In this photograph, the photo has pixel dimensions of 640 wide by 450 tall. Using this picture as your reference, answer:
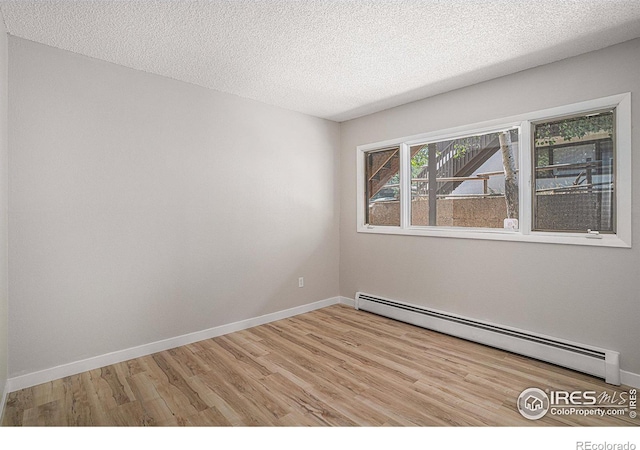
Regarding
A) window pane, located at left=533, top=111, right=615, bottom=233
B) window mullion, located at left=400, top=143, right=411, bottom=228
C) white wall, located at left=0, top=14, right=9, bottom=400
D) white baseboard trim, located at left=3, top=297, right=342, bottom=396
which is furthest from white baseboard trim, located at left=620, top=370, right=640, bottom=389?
white wall, located at left=0, top=14, right=9, bottom=400

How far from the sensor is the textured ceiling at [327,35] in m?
2.07

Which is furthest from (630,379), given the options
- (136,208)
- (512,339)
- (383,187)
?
(136,208)

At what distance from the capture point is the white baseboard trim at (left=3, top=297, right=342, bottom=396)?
2445 mm

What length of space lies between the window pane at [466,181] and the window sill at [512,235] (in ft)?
0.37

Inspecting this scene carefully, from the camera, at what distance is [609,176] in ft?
8.55

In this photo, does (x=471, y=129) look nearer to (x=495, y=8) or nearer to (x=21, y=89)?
(x=495, y=8)

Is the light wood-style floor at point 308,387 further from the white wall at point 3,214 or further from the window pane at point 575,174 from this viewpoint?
the window pane at point 575,174

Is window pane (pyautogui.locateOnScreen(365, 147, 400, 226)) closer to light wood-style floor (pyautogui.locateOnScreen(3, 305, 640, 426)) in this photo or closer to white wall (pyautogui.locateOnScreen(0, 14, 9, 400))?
light wood-style floor (pyautogui.locateOnScreen(3, 305, 640, 426))

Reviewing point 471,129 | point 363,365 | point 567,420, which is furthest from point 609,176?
point 363,365

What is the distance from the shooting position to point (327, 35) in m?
2.40

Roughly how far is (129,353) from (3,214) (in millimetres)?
1423

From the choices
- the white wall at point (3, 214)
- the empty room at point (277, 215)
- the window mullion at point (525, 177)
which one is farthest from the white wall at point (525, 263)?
the white wall at point (3, 214)

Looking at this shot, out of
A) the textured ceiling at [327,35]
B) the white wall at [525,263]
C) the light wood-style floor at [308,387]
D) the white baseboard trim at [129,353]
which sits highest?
the textured ceiling at [327,35]
